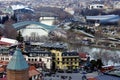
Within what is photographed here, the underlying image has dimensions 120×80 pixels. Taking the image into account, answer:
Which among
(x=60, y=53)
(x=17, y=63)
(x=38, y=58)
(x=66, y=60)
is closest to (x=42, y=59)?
(x=38, y=58)

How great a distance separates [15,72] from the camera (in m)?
5.90

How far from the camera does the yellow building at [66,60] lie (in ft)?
44.9

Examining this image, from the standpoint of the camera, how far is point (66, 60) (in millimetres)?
13727

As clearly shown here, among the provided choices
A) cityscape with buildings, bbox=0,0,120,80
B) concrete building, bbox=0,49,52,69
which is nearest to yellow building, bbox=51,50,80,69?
cityscape with buildings, bbox=0,0,120,80

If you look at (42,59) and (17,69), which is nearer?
(17,69)

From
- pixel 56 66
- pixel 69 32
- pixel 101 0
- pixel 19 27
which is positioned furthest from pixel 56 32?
pixel 101 0

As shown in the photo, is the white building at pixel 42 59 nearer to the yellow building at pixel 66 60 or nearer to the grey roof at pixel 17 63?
the yellow building at pixel 66 60

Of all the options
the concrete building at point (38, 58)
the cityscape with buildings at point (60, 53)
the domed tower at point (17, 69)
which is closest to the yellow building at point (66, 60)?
the cityscape with buildings at point (60, 53)

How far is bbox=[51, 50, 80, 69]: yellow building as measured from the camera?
1367 centimetres

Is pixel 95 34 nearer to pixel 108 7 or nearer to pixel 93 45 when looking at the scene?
pixel 93 45

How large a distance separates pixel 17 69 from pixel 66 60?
7.88m

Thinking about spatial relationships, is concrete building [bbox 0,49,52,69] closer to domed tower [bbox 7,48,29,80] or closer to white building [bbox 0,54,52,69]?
white building [bbox 0,54,52,69]

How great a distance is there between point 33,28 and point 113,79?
699 inches

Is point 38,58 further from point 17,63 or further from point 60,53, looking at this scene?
point 17,63
